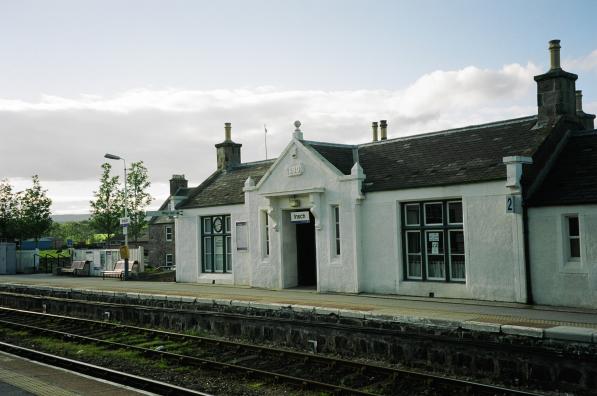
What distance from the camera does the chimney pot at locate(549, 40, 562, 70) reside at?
57.0ft

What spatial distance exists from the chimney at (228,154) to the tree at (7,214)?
26415mm

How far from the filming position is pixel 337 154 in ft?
69.2

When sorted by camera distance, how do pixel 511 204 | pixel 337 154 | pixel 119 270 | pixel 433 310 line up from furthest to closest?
pixel 119 270 < pixel 337 154 < pixel 511 204 < pixel 433 310

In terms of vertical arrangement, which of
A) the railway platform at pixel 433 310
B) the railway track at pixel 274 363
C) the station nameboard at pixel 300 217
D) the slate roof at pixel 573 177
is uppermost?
the slate roof at pixel 573 177

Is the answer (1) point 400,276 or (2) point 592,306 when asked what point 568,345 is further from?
(1) point 400,276

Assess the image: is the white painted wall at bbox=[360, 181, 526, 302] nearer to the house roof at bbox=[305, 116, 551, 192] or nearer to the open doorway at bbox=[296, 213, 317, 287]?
the house roof at bbox=[305, 116, 551, 192]

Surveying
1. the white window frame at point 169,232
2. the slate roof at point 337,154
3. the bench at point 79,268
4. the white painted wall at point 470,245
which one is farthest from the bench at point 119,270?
the white window frame at point 169,232

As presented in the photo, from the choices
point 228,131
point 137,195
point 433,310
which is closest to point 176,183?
point 137,195

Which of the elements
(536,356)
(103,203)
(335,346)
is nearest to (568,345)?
(536,356)

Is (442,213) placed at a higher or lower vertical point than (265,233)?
higher

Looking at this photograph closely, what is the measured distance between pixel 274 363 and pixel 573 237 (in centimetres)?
786

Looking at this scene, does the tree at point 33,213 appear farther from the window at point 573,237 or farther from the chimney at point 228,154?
the window at point 573,237

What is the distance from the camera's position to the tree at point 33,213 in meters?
47.9

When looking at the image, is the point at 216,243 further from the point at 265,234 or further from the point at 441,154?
the point at 441,154
